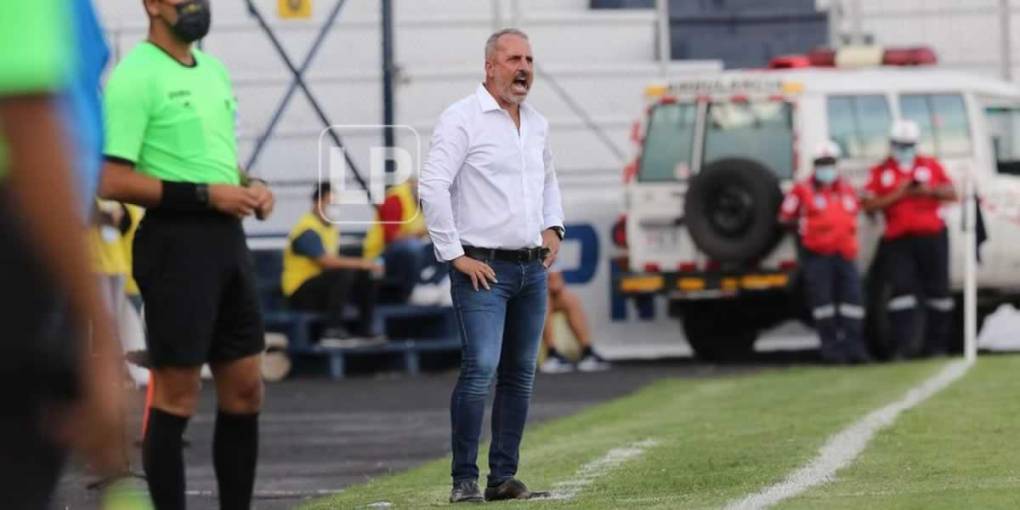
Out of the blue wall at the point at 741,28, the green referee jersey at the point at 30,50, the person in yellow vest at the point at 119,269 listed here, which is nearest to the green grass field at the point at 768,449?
the person in yellow vest at the point at 119,269

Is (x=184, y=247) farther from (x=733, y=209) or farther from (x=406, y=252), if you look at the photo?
(x=406, y=252)

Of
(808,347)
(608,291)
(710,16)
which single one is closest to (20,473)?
(608,291)

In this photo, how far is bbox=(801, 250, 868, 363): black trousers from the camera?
2009 cm

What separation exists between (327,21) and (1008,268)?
20.1ft

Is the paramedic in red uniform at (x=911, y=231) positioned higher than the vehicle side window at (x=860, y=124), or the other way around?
the vehicle side window at (x=860, y=124)

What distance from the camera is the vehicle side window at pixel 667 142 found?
822 inches

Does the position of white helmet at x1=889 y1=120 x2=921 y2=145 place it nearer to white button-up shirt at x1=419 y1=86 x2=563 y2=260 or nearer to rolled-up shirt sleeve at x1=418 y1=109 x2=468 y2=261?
white button-up shirt at x1=419 y1=86 x2=563 y2=260

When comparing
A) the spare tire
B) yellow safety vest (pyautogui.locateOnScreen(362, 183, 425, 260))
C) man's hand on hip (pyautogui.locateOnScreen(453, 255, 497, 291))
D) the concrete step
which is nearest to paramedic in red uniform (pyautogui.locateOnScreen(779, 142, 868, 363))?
the spare tire

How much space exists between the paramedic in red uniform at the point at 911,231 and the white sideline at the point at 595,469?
27.2ft

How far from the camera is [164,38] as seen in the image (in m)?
7.46

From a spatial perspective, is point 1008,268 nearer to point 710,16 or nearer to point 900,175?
point 900,175

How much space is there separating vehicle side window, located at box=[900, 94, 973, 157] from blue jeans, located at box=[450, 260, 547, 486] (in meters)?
12.1

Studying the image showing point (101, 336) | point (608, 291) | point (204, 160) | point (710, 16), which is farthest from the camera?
point (710, 16)

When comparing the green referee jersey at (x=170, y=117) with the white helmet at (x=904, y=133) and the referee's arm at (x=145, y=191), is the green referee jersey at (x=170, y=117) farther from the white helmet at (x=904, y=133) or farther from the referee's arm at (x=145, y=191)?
the white helmet at (x=904, y=133)
